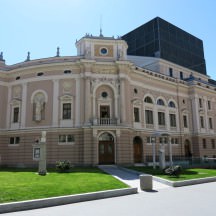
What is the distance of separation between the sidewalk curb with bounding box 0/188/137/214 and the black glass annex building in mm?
37455

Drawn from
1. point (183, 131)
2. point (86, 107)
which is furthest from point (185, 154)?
point (86, 107)

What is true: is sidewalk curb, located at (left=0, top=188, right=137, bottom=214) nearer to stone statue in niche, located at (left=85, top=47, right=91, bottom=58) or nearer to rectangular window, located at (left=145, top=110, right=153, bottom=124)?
stone statue in niche, located at (left=85, top=47, right=91, bottom=58)

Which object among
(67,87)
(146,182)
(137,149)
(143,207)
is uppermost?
(67,87)

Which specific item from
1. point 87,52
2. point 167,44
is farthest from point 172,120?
point 167,44

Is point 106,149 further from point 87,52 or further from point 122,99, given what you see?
point 87,52

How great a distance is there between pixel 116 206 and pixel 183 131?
31672 mm

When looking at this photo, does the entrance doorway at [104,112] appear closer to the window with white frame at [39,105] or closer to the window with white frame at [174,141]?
the window with white frame at [39,105]

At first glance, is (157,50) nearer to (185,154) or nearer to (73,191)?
(185,154)

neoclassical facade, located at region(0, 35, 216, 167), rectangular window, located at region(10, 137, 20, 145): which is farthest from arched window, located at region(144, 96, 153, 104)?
rectangular window, located at region(10, 137, 20, 145)

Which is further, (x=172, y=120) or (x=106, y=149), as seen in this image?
(x=172, y=120)

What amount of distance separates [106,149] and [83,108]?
5.94m

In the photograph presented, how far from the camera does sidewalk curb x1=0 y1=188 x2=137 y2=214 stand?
10070mm

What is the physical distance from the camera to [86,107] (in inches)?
1211

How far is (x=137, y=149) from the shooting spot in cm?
3416
